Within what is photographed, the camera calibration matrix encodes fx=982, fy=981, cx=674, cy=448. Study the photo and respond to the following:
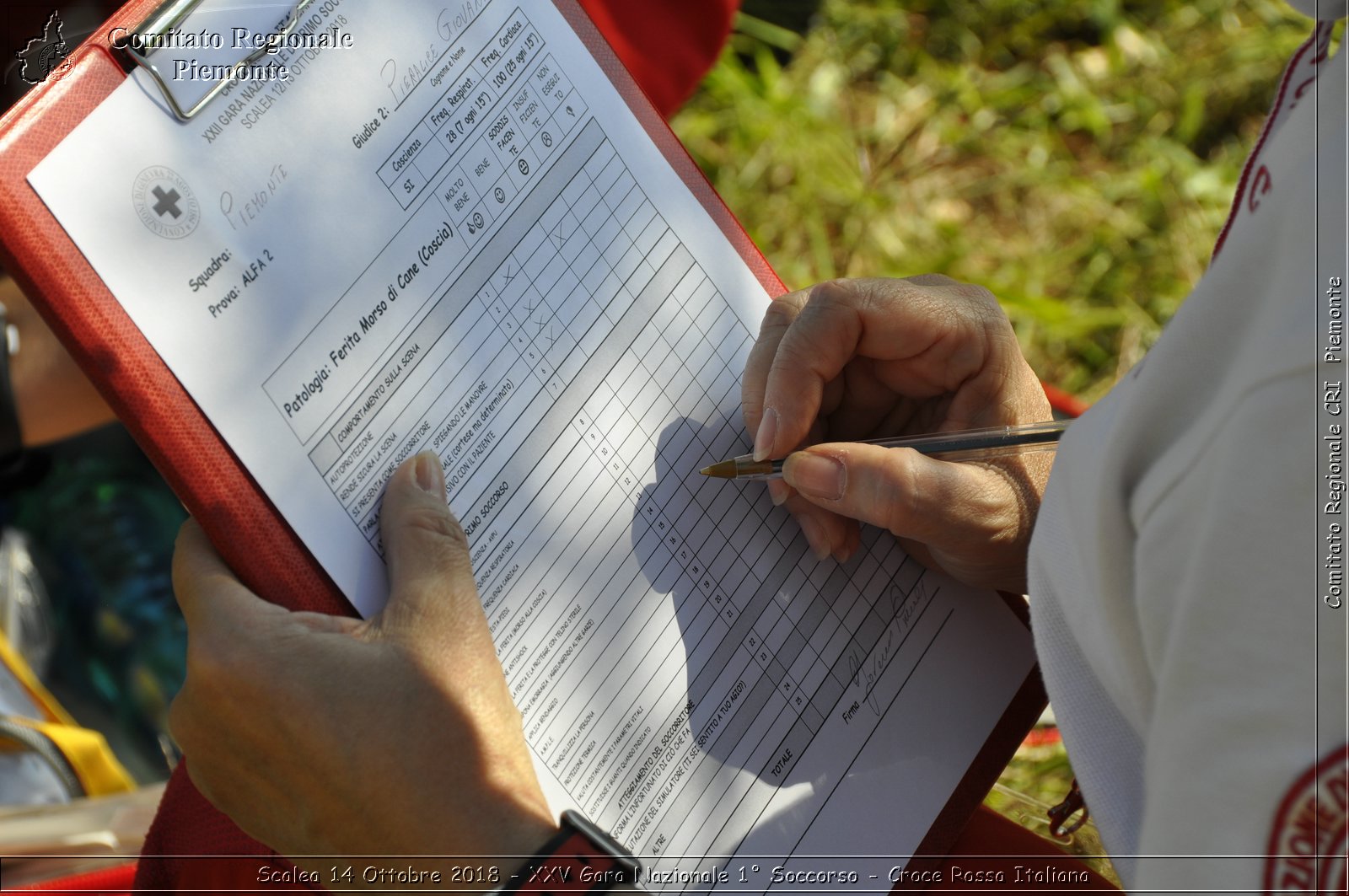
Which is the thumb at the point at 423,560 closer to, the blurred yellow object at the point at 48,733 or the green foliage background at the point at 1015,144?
the blurred yellow object at the point at 48,733

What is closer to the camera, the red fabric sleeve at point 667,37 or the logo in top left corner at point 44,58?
the logo in top left corner at point 44,58

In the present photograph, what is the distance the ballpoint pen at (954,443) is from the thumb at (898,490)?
0.04 feet

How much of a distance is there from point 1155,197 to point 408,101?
5.71 feet

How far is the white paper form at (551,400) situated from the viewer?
0.63m

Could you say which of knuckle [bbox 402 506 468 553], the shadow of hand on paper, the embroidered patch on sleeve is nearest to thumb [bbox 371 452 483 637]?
knuckle [bbox 402 506 468 553]

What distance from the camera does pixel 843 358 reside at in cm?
84

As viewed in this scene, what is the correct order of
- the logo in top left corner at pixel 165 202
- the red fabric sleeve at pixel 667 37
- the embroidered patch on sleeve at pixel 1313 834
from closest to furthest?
the embroidered patch on sleeve at pixel 1313 834
the logo in top left corner at pixel 165 202
the red fabric sleeve at pixel 667 37

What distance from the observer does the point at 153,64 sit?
0.61 meters

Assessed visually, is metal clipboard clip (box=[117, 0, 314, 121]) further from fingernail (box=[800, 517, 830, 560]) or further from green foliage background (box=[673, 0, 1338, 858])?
green foliage background (box=[673, 0, 1338, 858])

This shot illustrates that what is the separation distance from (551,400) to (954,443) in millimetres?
330

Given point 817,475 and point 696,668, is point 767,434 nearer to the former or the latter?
point 817,475

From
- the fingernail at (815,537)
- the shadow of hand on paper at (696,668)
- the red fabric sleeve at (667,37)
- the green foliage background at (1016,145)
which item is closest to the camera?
the shadow of hand on paper at (696,668)

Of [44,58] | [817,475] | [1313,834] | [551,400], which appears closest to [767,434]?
[817,475]
